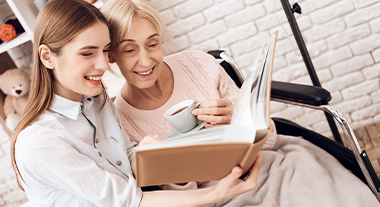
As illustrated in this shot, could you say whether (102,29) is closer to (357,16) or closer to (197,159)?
(197,159)

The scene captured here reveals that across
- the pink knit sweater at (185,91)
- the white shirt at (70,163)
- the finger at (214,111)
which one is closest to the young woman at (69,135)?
the white shirt at (70,163)

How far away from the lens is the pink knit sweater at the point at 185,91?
1300 mm

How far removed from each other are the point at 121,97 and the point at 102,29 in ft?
1.45

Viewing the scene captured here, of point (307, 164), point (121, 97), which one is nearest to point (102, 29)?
point (121, 97)

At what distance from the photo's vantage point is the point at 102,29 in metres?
0.96

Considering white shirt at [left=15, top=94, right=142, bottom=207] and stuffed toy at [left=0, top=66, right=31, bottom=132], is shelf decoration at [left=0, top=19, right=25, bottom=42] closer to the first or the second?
stuffed toy at [left=0, top=66, right=31, bottom=132]

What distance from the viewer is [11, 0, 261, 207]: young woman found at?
0.84 m

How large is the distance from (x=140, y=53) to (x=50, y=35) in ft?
1.06

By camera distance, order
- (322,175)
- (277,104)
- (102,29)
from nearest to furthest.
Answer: (102,29) → (322,175) → (277,104)

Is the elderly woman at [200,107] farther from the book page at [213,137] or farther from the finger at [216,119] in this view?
the book page at [213,137]

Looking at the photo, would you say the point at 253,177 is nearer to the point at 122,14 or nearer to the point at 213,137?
the point at 213,137

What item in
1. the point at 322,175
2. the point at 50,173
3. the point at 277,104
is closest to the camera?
the point at 50,173

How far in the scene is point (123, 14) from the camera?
1.14 meters

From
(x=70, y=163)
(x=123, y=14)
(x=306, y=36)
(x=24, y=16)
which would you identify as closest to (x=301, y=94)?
(x=123, y=14)
